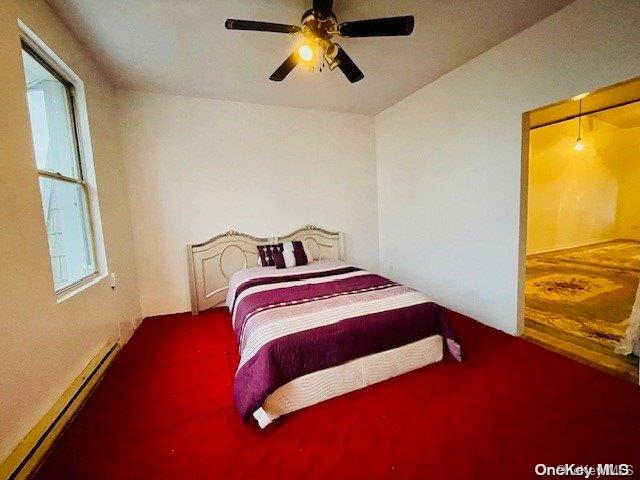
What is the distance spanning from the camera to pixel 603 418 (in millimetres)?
1455

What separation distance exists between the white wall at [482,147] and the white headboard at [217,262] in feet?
5.32

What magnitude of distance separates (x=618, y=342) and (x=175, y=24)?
4231 mm

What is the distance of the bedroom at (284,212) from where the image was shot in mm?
1339

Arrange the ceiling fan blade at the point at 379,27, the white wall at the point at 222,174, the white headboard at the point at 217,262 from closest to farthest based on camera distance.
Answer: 1. the ceiling fan blade at the point at 379,27
2. the white wall at the point at 222,174
3. the white headboard at the point at 217,262

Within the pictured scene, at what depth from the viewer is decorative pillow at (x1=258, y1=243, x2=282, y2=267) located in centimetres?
331

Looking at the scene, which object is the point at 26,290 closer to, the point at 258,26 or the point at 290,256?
the point at 258,26

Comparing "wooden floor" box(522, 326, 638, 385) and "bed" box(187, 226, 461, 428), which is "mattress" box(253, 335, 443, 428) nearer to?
"bed" box(187, 226, 461, 428)

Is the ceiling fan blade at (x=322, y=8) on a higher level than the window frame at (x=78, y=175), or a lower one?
higher

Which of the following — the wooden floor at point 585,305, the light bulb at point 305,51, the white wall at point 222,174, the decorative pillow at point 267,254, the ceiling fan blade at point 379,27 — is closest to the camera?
the ceiling fan blade at point 379,27

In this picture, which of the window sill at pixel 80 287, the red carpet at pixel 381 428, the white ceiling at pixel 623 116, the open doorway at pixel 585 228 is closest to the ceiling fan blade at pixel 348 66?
the open doorway at pixel 585 228

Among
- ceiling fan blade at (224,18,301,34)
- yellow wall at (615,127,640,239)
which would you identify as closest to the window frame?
ceiling fan blade at (224,18,301,34)

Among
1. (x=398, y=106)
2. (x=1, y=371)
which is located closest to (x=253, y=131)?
(x=398, y=106)
